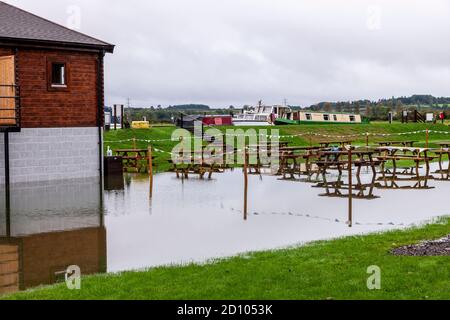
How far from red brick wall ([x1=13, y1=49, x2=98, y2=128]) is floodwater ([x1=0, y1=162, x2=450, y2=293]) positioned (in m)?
2.97

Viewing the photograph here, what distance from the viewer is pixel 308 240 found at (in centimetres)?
1232

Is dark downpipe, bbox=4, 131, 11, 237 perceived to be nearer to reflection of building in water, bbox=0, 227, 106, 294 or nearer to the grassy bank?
reflection of building in water, bbox=0, 227, 106, 294

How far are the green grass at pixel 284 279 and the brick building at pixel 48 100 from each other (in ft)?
47.2

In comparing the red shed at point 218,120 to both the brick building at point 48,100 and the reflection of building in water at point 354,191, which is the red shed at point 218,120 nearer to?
the brick building at point 48,100

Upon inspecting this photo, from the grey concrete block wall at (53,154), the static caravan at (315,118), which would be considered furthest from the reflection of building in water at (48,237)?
the static caravan at (315,118)

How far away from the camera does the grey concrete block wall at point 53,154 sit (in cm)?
2309

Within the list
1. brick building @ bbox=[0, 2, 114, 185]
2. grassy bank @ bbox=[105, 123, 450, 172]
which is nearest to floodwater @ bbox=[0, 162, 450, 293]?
brick building @ bbox=[0, 2, 114, 185]

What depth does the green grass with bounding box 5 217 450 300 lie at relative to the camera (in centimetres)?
807

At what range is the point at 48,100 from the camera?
24250mm

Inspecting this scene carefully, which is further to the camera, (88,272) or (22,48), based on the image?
(22,48)

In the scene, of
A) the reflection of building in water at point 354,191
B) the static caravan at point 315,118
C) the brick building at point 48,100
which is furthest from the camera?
the static caravan at point 315,118
